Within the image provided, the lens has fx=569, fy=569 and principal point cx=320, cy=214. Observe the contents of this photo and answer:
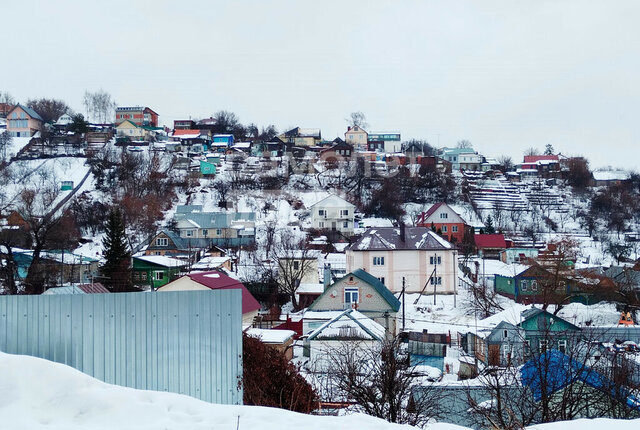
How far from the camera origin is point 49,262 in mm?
27422

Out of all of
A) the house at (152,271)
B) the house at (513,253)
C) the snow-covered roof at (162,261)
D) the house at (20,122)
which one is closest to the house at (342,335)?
the house at (152,271)

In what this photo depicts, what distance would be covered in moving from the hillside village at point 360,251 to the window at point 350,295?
0.12 ft

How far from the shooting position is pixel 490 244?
37562 mm

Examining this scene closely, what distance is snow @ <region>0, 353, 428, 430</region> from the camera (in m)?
3.82

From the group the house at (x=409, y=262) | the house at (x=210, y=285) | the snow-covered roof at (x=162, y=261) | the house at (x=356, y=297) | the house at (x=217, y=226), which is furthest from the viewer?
the house at (x=217, y=226)

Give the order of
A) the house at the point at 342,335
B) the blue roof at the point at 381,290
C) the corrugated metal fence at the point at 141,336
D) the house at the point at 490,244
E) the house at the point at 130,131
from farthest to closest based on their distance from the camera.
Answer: the house at the point at 130,131, the house at the point at 490,244, the blue roof at the point at 381,290, the house at the point at 342,335, the corrugated metal fence at the point at 141,336

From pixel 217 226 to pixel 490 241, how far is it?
18315 mm

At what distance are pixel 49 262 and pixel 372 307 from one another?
53.9ft

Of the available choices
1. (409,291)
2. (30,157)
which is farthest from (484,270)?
(30,157)

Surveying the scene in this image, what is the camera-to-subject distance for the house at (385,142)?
73562 mm

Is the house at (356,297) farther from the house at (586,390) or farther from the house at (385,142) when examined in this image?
the house at (385,142)

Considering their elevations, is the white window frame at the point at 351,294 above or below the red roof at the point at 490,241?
below

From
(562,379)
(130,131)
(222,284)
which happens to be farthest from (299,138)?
(562,379)

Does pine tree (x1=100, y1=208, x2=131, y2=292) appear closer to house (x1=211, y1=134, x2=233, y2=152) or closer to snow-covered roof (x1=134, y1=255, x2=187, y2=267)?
snow-covered roof (x1=134, y1=255, x2=187, y2=267)
